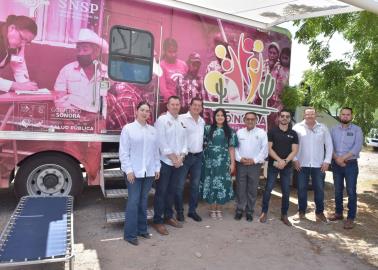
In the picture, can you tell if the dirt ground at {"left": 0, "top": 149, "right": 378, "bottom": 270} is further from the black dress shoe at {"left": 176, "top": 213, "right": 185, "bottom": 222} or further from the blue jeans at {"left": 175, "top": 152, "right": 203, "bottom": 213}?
the blue jeans at {"left": 175, "top": 152, "right": 203, "bottom": 213}

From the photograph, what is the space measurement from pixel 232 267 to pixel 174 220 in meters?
1.45

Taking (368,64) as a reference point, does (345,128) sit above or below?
below

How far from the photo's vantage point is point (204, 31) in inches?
243

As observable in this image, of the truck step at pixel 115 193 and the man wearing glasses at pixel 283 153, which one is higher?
the man wearing glasses at pixel 283 153

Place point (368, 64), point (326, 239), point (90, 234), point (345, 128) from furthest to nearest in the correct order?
point (368, 64) < point (345, 128) < point (326, 239) < point (90, 234)

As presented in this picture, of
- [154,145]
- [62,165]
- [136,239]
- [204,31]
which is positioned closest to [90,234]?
[136,239]

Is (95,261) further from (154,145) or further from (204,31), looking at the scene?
(204,31)

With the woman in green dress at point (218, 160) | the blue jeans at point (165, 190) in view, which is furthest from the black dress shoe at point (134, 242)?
the woman in green dress at point (218, 160)

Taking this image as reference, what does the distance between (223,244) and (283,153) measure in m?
1.73

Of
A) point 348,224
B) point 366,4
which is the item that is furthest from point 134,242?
point 366,4

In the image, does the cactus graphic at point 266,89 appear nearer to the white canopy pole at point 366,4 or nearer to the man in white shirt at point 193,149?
the man in white shirt at point 193,149

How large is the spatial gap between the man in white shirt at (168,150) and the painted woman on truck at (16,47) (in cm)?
179

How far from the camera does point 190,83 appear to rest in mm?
6102

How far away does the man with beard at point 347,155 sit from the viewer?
19.4 feet
